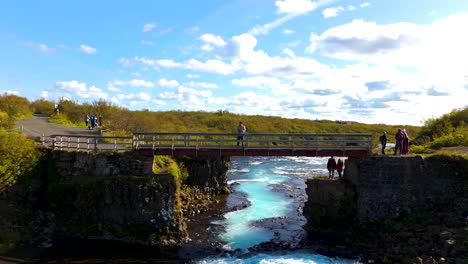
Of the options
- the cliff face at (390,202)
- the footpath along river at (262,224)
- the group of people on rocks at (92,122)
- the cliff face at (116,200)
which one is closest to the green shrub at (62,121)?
the group of people on rocks at (92,122)

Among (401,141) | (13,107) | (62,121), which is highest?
(13,107)

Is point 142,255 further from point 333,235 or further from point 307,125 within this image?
point 307,125

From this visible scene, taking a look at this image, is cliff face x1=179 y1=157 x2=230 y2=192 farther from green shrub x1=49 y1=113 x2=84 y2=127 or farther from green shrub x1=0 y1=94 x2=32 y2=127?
green shrub x1=49 y1=113 x2=84 y2=127

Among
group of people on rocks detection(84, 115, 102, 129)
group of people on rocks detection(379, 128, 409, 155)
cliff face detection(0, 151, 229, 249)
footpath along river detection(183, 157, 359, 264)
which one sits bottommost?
footpath along river detection(183, 157, 359, 264)

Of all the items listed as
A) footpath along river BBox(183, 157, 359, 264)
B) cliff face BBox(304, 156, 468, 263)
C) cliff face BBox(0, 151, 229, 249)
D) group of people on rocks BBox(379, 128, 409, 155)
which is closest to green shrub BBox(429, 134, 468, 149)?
group of people on rocks BBox(379, 128, 409, 155)

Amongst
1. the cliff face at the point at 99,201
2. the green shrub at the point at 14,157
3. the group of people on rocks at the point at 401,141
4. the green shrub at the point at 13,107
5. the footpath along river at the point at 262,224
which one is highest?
the green shrub at the point at 13,107

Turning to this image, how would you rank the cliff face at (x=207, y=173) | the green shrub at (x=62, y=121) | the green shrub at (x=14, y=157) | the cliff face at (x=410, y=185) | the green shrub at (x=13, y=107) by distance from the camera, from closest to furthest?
the cliff face at (x=410, y=185), the green shrub at (x=14, y=157), the cliff face at (x=207, y=173), the green shrub at (x=13, y=107), the green shrub at (x=62, y=121)

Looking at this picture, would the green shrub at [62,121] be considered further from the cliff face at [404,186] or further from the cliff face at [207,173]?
the cliff face at [404,186]

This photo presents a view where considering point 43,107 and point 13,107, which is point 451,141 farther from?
point 43,107

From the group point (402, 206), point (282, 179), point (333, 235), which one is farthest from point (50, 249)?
point (282, 179)

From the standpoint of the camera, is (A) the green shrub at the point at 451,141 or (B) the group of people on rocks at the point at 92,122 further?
(B) the group of people on rocks at the point at 92,122

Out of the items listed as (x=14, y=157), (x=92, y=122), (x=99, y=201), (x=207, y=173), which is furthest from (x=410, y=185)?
(x=92, y=122)

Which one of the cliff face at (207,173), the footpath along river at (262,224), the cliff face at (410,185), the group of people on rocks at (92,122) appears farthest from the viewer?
the group of people on rocks at (92,122)

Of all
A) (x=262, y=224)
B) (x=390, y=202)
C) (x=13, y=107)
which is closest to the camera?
(x=390, y=202)
